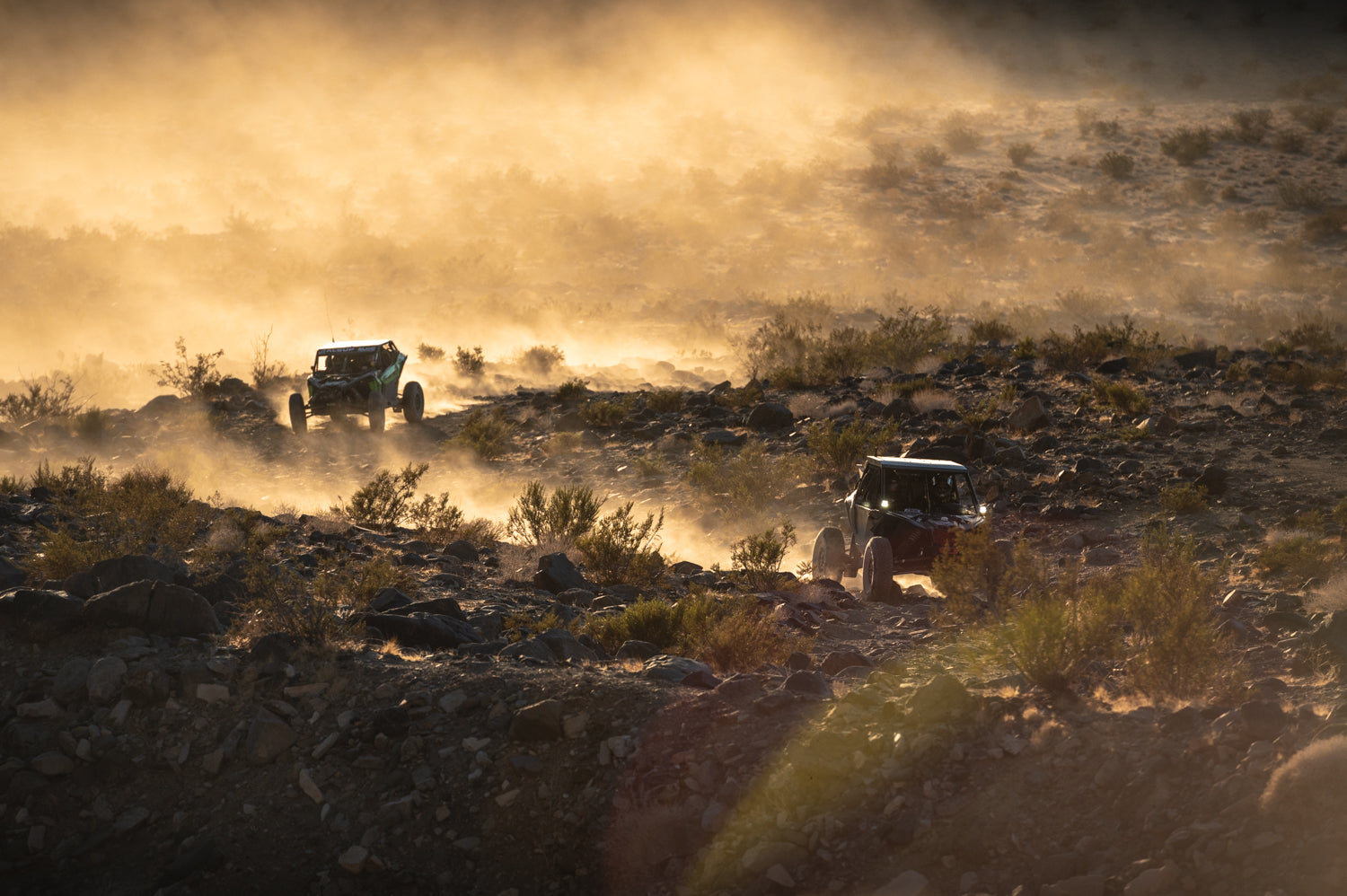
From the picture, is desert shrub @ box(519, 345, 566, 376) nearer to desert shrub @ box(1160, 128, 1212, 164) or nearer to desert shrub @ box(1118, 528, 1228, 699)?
desert shrub @ box(1118, 528, 1228, 699)

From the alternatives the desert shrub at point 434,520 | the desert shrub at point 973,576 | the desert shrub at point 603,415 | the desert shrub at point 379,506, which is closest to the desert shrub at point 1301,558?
the desert shrub at point 973,576

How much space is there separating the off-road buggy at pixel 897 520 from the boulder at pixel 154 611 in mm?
6641

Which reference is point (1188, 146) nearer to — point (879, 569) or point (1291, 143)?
point (1291, 143)

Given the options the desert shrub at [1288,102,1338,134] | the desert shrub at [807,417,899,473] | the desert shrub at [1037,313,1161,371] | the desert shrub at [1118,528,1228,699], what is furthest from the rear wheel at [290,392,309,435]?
the desert shrub at [1288,102,1338,134]

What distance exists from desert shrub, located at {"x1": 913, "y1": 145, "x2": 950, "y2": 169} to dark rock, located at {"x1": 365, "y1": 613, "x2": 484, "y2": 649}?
159 feet

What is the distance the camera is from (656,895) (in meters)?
5.23

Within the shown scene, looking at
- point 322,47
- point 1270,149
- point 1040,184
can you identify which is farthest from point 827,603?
point 322,47

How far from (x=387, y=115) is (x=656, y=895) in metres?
65.1

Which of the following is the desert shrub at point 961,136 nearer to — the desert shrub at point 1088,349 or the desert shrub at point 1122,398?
the desert shrub at point 1088,349

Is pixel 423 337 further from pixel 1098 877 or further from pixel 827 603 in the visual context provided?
pixel 1098 877

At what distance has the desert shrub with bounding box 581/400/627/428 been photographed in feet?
75.0

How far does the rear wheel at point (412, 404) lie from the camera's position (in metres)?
24.4

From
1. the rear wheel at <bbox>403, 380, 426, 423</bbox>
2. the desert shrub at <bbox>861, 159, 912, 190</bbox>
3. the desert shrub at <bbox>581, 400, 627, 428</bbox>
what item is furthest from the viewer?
the desert shrub at <bbox>861, 159, 912, 190</bbox>

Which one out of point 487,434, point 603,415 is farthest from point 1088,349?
point 487,434
